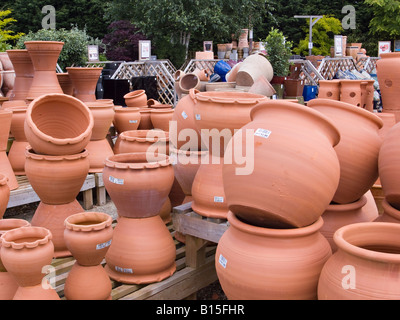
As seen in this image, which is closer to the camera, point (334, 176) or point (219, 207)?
point (334, 176)

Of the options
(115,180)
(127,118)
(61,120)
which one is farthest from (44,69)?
(115,180)

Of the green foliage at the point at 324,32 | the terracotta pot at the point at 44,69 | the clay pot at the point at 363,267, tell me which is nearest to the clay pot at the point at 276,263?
Result: the clay pot at the point at 363,267

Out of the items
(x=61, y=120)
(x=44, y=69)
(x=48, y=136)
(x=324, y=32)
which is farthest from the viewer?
(x=324, y=32)

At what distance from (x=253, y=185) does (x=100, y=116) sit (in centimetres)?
267

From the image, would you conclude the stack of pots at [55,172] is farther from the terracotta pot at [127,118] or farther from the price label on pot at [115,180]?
the terracotta pot at [127,118]

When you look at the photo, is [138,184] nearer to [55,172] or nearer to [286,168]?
[55,172]

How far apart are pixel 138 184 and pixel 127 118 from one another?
2071 millimetres

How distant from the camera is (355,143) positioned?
6.78 ft

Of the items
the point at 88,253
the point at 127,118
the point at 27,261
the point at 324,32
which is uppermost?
the point at 324,32

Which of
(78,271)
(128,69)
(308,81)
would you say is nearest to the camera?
(78,271)

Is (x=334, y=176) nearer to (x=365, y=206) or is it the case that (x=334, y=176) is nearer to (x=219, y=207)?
(x=365, y=206)

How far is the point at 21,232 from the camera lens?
6.99 feet
